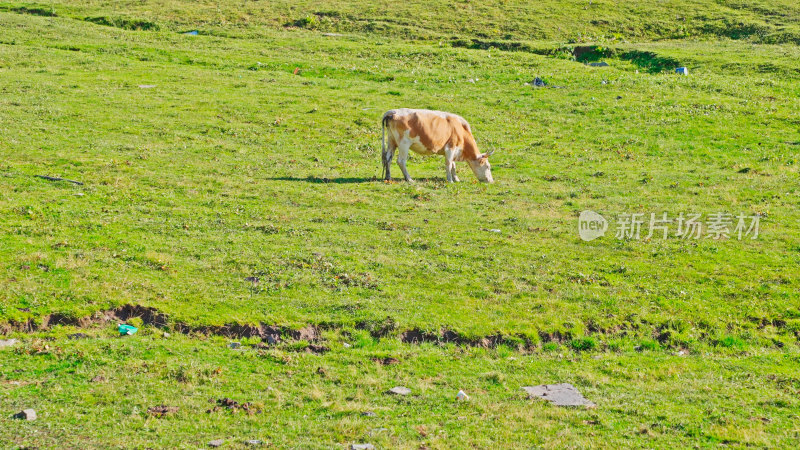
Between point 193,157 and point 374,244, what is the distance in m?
10.8

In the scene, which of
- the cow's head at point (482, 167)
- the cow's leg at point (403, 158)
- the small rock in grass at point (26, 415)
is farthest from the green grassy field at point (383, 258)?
the cow's leg at point (403, 158)

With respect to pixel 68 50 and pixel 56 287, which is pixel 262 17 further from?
pixel 56 287

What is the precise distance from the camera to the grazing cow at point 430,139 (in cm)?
2614

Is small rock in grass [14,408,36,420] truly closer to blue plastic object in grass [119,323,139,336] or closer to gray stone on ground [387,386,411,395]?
blue plastic object in grass [119,323,139,336]

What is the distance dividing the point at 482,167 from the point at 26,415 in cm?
1907

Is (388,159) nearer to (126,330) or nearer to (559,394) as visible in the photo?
(126,330)

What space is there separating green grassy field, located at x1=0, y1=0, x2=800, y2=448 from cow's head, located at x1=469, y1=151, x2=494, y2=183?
1.75ft

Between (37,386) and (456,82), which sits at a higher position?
(456,82)

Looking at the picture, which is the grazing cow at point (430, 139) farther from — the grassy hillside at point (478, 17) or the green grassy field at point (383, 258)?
the grassy hillside at point (478, 17)

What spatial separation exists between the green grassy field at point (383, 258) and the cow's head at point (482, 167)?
53cm

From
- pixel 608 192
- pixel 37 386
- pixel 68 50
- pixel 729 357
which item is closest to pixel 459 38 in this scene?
pixel 68 50

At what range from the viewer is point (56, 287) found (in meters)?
15.2

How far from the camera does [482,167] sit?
89.0 ft

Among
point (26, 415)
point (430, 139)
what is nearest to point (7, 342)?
point (26, 415)
